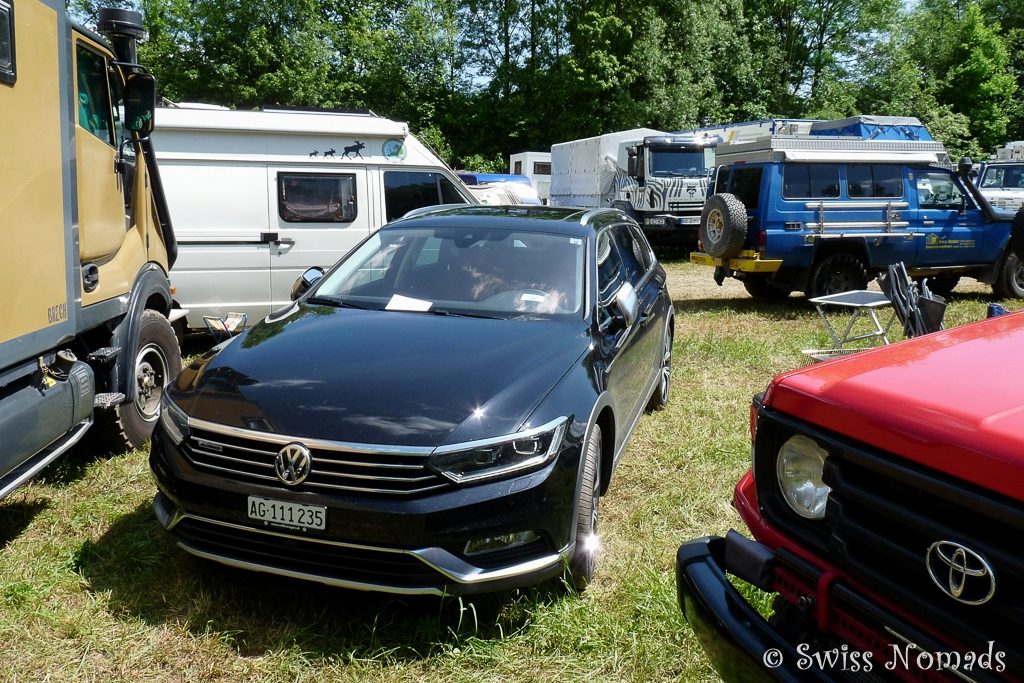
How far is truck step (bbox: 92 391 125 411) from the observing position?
4.34 m

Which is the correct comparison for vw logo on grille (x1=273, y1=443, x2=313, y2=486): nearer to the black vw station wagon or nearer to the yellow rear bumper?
the black vw station wagon

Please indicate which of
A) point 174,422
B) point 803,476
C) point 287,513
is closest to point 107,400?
point 174,422

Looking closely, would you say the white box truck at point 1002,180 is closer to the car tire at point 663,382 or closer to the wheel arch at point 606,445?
the car tire at point 663,382

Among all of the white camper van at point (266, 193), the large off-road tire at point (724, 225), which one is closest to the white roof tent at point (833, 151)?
the large off-road tire at point (724, 225)

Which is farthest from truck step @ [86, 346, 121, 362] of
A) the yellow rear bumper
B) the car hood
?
the yellow rear bumper

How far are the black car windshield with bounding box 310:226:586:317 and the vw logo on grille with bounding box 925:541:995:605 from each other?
245 cm

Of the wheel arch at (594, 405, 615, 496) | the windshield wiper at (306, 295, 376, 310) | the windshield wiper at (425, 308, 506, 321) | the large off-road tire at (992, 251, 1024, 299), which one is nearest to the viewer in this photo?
the wheel arch at (594, 405, 615, 496)

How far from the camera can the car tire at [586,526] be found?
3293 millimetres

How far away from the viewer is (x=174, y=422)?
330 cm

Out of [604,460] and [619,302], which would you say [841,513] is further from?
[619,302]

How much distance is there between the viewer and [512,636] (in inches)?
123

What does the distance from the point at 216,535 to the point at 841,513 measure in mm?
2329

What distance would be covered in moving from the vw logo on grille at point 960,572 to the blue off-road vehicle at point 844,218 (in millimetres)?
8709

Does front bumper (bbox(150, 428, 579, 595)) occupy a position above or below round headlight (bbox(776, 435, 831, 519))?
below
